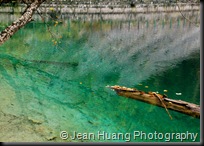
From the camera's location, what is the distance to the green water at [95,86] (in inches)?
249

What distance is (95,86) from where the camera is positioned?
8.87 metres

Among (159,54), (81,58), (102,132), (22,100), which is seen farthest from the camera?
(159,54)

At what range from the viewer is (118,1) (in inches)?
1802

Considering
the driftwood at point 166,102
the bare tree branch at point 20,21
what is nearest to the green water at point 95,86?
the driftwood at point 166,102

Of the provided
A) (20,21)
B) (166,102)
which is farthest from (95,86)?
(20,21)

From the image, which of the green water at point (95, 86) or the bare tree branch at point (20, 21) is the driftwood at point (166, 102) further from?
the bare tree branch at point (20, 21)

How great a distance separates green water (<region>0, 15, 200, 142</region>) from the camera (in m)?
6.31

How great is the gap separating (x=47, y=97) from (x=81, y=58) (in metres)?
5.40

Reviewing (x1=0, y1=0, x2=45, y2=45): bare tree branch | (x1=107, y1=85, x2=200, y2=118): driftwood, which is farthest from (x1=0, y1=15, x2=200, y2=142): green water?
(x1=0, y1=0, x2=45, y2=45): bare tree branch

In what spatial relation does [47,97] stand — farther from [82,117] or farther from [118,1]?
[118,1]

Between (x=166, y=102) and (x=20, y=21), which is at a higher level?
(x=20, y=21)

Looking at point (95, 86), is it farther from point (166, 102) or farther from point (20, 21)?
point (20, 21)

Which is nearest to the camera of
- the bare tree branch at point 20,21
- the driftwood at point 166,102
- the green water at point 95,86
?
the bare tree branch at point 20,21

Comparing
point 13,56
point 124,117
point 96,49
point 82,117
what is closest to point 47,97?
point 82,117
